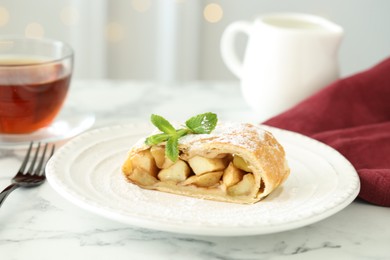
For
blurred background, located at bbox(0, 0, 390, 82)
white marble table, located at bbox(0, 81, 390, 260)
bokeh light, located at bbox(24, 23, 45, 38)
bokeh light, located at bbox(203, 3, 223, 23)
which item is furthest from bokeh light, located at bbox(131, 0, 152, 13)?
white marble table, located at bbox(0, 81, 390, 260)

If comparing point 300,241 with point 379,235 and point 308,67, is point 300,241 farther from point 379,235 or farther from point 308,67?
point 308,67

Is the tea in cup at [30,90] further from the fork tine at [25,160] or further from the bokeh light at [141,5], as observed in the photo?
the bokeh light at [141,5]

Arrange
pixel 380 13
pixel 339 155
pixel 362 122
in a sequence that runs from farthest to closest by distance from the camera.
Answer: pixel 380 13 < pixel 362 122 < pixel 339 155

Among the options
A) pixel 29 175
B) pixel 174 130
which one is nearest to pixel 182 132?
pixel 174 130

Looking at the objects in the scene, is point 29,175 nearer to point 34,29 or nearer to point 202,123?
point 202,123

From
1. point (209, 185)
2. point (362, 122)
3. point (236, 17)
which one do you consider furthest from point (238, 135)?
point (236, 17)

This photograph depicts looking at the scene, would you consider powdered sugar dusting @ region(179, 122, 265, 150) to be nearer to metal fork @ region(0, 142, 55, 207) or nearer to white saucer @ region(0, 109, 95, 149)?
metal fork @ region(0, 142, 55, 207)
